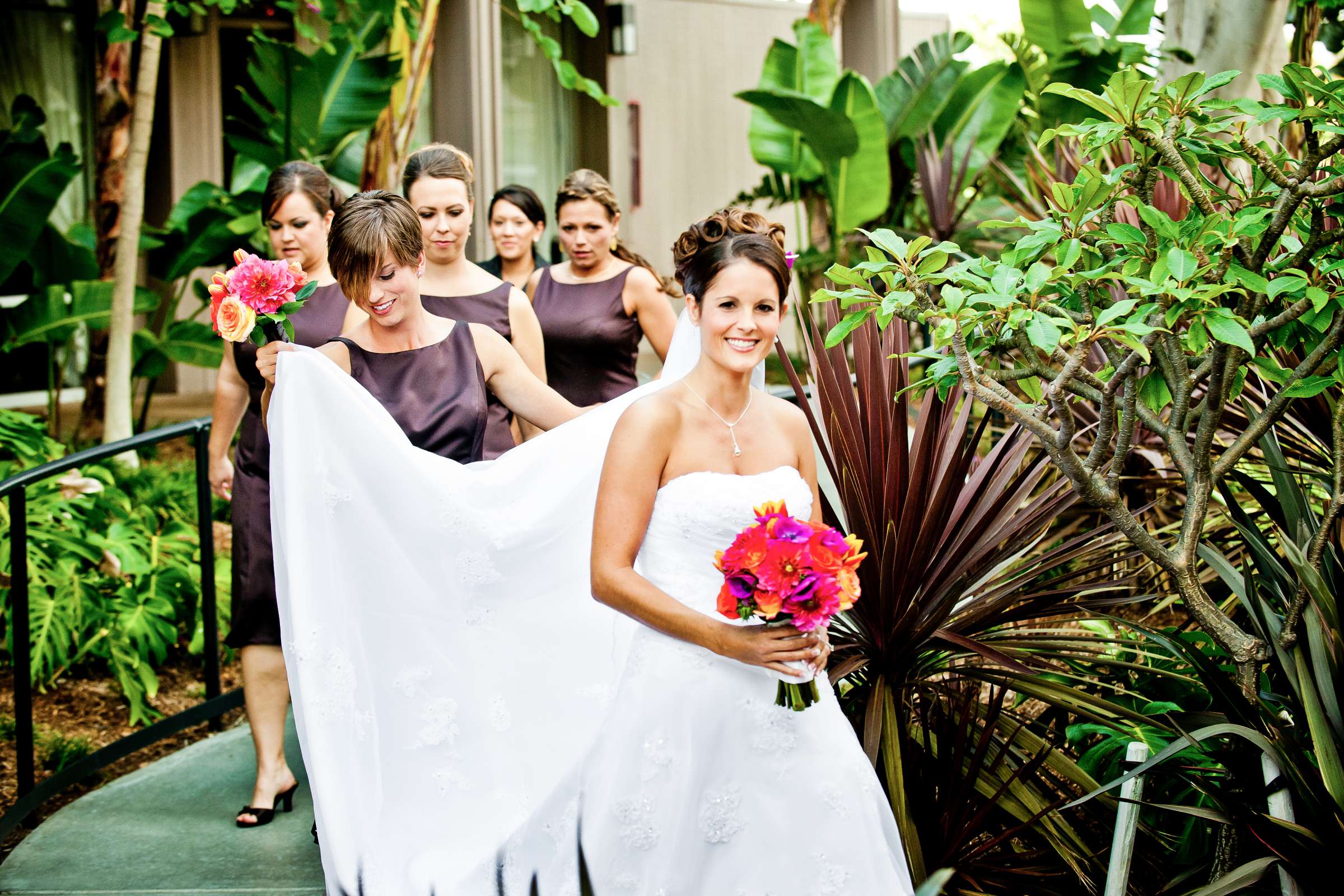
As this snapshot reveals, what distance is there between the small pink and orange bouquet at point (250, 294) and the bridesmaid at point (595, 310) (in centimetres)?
185

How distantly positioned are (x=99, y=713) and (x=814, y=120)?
6.99 m

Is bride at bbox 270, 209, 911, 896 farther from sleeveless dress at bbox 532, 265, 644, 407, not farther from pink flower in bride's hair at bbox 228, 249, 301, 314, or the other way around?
sleeveless dress at bbox 532, 265, 644, 407

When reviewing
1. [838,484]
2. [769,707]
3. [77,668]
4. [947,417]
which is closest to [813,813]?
[769,707]

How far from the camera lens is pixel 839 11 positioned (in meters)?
12.5

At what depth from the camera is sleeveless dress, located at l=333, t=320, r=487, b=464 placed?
3994mm

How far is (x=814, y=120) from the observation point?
34.5 ft

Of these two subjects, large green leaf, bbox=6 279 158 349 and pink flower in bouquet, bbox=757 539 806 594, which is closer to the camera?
pink flower in bouquet, bbox=757 539 806 594

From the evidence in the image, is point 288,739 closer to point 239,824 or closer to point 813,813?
point 239,824

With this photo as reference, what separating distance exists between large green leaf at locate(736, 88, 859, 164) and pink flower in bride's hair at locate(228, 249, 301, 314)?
7.06 metres

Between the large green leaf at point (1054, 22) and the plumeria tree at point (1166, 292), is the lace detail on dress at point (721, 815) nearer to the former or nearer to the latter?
the plumeria tree at point (1166, 292)

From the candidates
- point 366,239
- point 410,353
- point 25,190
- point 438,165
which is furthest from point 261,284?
point 25,190

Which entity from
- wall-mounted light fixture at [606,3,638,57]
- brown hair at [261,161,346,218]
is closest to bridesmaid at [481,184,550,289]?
brown hair at [261,161,346,218]

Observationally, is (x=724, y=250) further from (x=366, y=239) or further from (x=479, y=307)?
(x=479, y=307)

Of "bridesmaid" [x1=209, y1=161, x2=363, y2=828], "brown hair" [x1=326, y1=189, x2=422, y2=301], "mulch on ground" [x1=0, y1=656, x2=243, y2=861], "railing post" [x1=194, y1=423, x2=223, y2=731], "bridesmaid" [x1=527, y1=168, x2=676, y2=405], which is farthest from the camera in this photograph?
"bridesmaid" [x1=527, y1=168, x2=676, y2=405]
